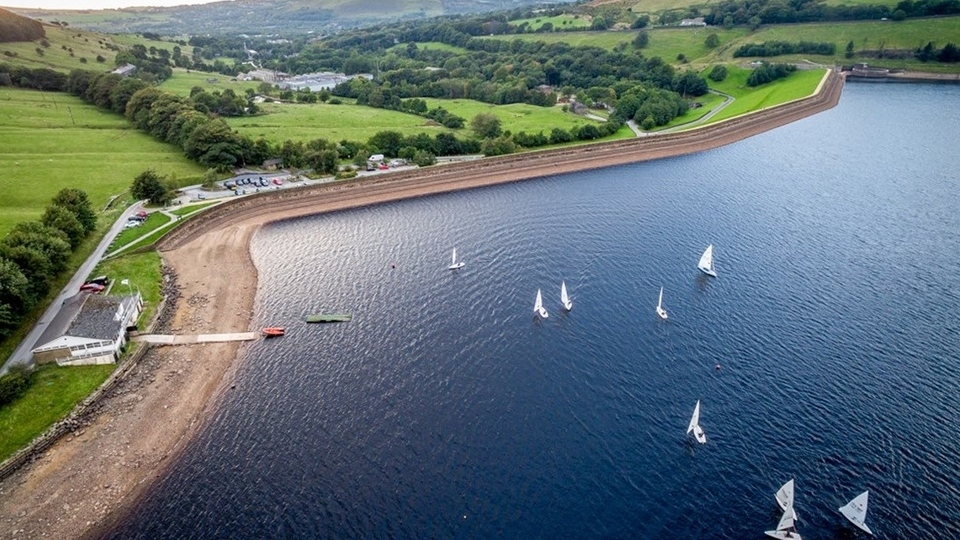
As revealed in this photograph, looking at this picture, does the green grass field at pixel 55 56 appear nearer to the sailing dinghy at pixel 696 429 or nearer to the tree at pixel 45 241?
the tree at pixel 45 241

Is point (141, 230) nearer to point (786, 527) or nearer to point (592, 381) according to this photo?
point (592, 381)

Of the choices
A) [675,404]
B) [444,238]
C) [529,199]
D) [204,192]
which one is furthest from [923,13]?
[204,192]

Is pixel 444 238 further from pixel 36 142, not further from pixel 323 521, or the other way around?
pixel 36 142

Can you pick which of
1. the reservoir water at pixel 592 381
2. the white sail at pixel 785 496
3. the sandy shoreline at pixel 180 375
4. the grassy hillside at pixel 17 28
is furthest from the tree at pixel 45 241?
the grassy hillside at pixel 17 28

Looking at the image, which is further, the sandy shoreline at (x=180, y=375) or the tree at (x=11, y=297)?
the tree at (x=11, y=297)

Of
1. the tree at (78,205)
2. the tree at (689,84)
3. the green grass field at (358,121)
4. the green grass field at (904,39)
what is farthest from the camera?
the green grass field at (904,39)

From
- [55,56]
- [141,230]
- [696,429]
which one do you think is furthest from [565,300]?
[55,56]
